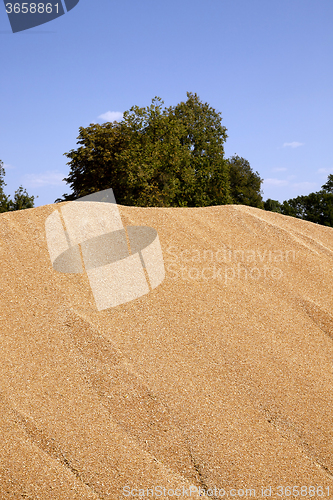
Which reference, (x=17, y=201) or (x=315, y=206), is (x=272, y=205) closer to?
(x=315, y=206)

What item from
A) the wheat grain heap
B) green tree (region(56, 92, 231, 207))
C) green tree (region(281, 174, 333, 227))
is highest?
green tree (region(56, 92, 231, 207))

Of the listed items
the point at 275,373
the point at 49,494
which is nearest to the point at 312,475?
the point at 275,373

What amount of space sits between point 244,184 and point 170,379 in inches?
1228

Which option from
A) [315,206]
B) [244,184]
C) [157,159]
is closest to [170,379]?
[157,159]

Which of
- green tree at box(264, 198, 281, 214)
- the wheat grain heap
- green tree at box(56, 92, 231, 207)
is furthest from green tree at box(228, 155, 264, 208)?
the wheat grain heap

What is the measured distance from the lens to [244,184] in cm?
3516

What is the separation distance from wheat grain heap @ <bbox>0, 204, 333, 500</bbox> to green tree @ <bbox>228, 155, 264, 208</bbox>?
24.7m

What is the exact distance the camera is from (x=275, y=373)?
582cm

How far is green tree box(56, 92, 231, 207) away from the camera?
63.6ft

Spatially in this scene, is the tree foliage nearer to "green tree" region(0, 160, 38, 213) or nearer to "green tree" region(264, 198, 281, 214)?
"green tree" region(264, 198, 281, 214)

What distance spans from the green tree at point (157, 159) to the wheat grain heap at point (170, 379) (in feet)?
36.2

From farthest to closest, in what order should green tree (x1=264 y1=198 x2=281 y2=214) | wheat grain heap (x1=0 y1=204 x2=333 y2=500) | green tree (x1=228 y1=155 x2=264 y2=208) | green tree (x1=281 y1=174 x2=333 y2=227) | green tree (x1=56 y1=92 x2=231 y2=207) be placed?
green tree (x1=264 y1=198 x2=281 y2=214) → green tree (x1=281 y1=174 x2=333 y2=227) → green tree (x1=228 y1=155 x2=264 y2=208) → green tree (x1=56 y1=92 x2=231 y2=207) → wheat grain heap (x1=0 y1=204 x2=333 y2=500)

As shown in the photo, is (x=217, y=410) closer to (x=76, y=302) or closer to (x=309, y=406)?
(x=309, y=406)

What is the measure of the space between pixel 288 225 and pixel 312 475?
7654 millimetres
